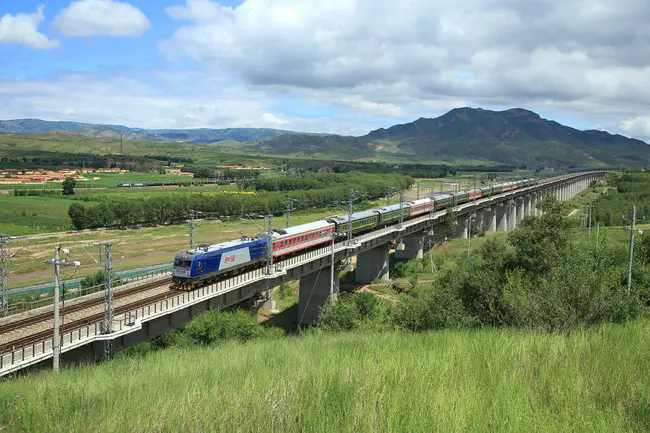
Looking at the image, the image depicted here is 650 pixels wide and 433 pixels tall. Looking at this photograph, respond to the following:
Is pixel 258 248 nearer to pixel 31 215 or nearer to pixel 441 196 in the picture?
pixel 441 196

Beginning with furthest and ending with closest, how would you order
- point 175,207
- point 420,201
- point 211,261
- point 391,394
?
point 175,207 → point 420,201 → point 211,261 → point 391,394

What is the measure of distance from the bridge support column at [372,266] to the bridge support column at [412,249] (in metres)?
13.9

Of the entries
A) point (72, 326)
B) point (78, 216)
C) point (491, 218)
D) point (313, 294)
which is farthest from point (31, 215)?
point (491, 218)

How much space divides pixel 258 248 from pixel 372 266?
3034 cm

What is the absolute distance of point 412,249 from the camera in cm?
8681

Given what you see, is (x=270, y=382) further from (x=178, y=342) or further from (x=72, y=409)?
(x=178, y=342)

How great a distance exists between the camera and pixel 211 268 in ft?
131

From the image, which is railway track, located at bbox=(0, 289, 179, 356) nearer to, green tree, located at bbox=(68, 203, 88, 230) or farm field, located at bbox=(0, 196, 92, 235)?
farm field, located at bbox=(0, 196, 92, 235)

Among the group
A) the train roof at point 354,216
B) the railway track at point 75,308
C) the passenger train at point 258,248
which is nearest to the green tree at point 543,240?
the passenger train at point 258,248

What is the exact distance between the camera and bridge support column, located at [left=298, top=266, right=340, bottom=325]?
5669 cm

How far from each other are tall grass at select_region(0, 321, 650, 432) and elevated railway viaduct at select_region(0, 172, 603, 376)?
1690cm

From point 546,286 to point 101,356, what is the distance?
84.0 feet

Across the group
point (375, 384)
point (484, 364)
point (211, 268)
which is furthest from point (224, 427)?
point (211, 268)

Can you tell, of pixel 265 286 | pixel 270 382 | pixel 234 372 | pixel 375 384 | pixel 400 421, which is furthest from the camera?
pixel 265 286
